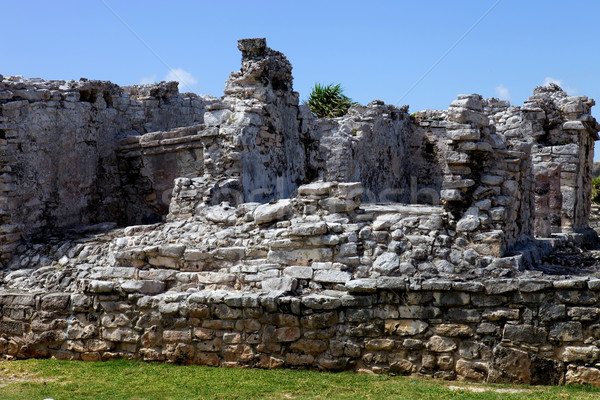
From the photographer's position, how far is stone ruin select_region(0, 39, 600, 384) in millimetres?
6570

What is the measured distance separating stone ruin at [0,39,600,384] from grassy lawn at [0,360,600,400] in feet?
0.69

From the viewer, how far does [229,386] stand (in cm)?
656

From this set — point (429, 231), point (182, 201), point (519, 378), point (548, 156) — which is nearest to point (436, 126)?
point (548, 156)

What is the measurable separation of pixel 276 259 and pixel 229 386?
155 cm

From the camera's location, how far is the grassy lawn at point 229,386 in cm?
613

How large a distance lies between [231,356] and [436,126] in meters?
11.8

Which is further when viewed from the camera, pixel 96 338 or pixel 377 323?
pixel 96 338

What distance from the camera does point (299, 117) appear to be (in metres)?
11.9

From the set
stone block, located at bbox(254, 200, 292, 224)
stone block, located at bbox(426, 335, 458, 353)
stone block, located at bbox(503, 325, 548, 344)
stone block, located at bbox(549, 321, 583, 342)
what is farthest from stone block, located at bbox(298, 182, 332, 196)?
stone block, located at bbox(549, 321, 583, 342)

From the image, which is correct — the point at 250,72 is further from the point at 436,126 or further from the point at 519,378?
the point at 436,126

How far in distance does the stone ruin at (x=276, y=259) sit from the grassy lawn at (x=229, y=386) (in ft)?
0.69

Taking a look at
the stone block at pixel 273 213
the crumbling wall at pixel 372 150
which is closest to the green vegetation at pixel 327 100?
the crumbling wall at pixel 372 150

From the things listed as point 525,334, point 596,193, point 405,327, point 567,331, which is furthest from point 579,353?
point 596,193

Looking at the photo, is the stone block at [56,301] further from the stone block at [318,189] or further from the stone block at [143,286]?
the stone block at [318,189]
